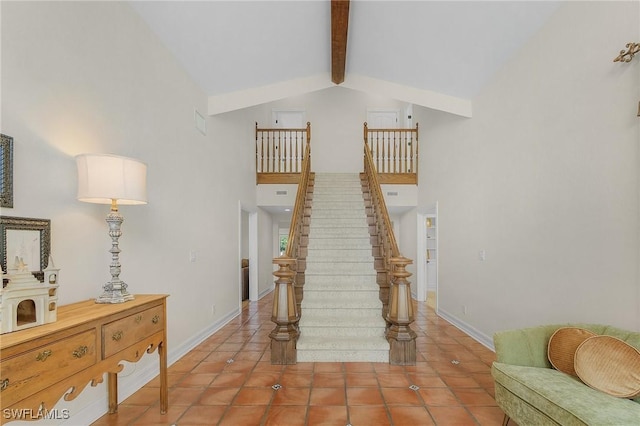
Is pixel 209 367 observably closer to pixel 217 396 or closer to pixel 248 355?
pixel 248 355

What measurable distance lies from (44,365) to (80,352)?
0.67ft

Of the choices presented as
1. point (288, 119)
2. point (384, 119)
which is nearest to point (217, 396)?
point (288, 119)

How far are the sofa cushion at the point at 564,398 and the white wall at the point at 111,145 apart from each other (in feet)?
9.27

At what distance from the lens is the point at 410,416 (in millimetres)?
2322

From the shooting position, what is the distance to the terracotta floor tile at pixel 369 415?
2.25 metres

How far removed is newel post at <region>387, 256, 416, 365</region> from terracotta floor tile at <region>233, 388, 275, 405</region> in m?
1.32

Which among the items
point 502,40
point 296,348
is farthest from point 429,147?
point 296,348

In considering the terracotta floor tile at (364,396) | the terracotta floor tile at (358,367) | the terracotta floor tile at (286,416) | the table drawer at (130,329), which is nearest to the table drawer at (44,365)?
the table drawer at (130,329)

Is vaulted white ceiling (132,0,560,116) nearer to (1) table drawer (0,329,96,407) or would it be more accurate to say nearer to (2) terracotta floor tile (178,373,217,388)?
(1) table drawer (0,329,96,407)

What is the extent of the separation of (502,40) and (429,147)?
274cm

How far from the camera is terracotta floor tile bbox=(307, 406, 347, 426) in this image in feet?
7.34

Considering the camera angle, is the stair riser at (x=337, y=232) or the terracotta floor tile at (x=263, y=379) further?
the stair riser at (x=337, y=232)

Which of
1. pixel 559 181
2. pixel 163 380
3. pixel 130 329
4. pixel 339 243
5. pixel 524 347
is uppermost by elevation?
pixel 559 181

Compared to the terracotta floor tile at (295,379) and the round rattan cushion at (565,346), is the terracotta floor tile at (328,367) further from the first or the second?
the round rattan cushion at (565,346)
